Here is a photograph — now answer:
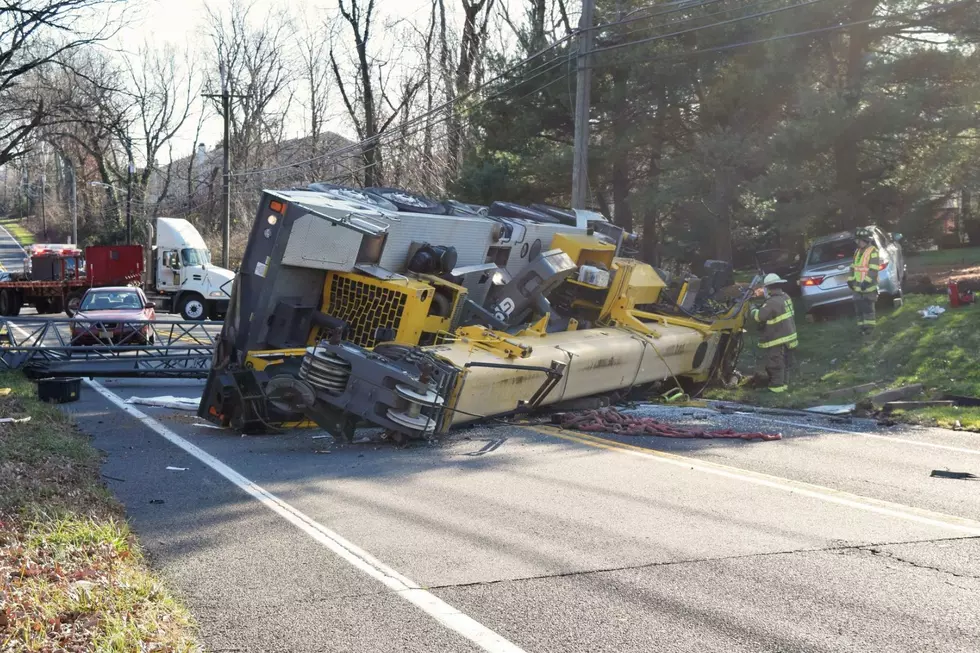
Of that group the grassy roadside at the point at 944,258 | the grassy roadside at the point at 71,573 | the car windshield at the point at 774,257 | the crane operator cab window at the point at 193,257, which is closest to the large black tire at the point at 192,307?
the crane operator cab window at the point at 193,257

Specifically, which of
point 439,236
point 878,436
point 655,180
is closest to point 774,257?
point 655,180

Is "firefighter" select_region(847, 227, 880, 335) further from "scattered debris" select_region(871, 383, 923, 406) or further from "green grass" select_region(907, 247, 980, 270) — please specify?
"green grass" select_region(907, 247, 980, 270)

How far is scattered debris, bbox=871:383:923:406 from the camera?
12.8 metres

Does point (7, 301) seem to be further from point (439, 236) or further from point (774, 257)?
point (439, 236)

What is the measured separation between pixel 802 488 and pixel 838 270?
1371 cm

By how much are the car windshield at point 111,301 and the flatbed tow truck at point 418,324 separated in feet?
40.8

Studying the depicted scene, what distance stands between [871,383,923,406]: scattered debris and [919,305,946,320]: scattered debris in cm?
522

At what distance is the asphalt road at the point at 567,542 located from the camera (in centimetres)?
470

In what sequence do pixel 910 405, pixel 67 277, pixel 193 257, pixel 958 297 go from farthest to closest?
pixel 67 277, pixel 193 257, pixel 958 297, pixel 910 405

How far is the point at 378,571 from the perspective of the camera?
5613 millimetres

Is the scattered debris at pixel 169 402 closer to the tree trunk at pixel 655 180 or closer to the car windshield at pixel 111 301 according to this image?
the car windshield at pixel 111 301

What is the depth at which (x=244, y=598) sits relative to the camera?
516cm

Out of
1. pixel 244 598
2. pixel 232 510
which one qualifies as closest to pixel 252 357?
pixel 232 510

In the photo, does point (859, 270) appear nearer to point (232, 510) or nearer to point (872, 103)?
point (872, 103)
